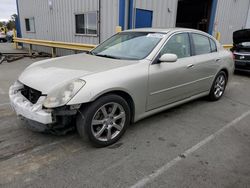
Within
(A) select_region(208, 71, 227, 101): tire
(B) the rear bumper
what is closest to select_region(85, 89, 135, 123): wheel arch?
(B) the rear bumper

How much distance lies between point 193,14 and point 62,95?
51.1 feet

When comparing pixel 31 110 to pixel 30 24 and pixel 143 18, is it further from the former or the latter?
pixel 30 24

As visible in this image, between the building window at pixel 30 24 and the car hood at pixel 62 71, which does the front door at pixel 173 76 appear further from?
the building window at pixel 30 24

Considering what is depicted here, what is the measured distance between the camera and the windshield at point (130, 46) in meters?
3.35

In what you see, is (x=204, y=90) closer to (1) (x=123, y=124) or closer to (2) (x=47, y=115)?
(1) (x=123, y=124)

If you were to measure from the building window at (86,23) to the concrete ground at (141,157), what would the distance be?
614 cm

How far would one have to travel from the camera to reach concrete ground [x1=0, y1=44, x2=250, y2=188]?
2270 millimetres

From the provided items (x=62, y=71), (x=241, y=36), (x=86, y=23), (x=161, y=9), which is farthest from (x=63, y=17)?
(x=62, y=71)

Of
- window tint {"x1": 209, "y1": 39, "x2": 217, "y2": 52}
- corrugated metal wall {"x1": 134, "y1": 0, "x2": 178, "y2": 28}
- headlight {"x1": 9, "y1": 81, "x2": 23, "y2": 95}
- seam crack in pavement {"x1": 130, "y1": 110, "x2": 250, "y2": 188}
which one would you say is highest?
corrugated metal wall {"x1": 134, "y1": 0, "x2": 178, "y2": 28}

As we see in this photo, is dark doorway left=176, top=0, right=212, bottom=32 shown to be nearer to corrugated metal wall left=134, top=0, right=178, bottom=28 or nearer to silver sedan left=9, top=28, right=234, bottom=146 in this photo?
corrugated metal wall left=134, top=0, right=178, bottom=28

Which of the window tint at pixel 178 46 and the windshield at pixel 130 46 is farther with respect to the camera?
the window tint at pixel 178 46

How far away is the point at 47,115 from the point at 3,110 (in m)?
2.22

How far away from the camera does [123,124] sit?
9.81 feet

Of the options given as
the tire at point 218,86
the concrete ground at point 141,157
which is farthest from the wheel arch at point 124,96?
the tire at point 218,86
